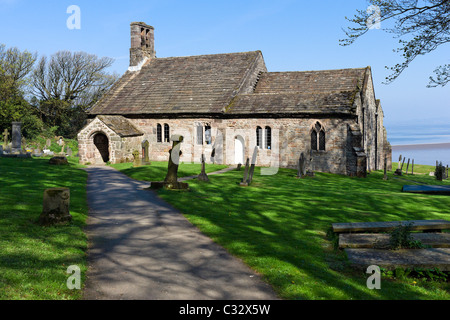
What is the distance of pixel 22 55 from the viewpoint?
186 ft

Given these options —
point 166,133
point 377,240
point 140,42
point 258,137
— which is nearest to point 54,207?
point 377,240

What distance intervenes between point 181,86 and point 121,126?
6.88 m

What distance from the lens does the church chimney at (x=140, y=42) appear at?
132ft

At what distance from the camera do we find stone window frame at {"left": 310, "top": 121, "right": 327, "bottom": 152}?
30281 millimetres

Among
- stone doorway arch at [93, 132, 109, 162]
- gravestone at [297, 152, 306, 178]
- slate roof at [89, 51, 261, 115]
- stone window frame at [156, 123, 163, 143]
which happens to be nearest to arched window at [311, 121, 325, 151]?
gravestone at [297, 152, 306, 178]

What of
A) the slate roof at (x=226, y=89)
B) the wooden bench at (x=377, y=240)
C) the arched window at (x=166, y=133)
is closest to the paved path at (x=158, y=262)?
the wooden bench at (x=377, y=240)

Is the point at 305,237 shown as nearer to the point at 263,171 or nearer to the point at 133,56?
the point at 263,171

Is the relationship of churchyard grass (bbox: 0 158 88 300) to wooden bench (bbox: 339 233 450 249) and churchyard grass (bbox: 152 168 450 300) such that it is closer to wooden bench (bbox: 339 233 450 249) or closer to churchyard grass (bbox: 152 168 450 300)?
churchyard grass (bbox: 152 168 450 300)

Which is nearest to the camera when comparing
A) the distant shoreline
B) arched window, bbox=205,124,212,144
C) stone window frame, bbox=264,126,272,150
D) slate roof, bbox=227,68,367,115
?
slate roof, bbox=227,68,367,115

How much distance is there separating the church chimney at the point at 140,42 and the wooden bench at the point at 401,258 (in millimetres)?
36017

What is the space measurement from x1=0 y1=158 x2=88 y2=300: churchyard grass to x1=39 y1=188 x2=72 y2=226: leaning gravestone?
10.5 inches

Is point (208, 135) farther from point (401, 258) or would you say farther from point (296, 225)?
point (401, 258)

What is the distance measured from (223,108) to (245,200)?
1704 cm
